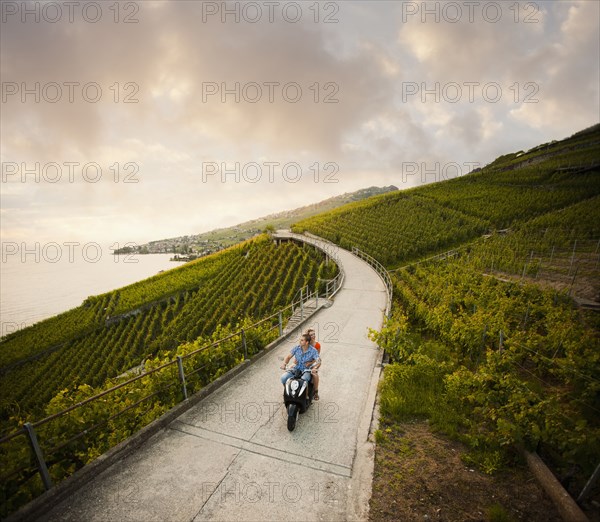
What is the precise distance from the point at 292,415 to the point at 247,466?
1154 mm

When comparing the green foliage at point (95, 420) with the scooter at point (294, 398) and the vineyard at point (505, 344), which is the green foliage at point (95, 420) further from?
A: the vineyard at point (505, 344)

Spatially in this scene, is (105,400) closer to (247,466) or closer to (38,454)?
(38,454)

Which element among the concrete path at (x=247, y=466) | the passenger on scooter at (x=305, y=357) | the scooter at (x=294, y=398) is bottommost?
the concrete path at (x=247, y=466)

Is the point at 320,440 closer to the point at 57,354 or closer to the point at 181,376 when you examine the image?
the point at 181,376

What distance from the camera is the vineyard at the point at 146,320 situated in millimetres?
25234

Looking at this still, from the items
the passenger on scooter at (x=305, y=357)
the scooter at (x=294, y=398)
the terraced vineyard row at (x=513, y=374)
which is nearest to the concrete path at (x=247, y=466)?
the scooter at (x=294, y=398)

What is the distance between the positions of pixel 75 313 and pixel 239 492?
1915 inches

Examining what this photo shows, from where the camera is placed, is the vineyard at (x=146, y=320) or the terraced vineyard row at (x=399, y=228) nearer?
the vineyard at (x=146, y=320)

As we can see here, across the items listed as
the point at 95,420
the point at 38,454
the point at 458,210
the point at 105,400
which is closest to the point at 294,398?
the point at 95,420

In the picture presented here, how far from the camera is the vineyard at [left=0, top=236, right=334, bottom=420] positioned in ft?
82.8

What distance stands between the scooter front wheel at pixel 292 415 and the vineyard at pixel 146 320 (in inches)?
734

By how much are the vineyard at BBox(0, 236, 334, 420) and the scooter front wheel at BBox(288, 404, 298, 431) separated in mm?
18650

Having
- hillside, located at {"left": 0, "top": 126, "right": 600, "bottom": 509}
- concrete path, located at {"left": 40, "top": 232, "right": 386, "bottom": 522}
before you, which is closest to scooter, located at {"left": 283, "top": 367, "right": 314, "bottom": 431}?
concrete path, located at {"left": 40, "top": 232, "right": 386, "bottom": 522}

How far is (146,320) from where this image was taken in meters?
30.6
